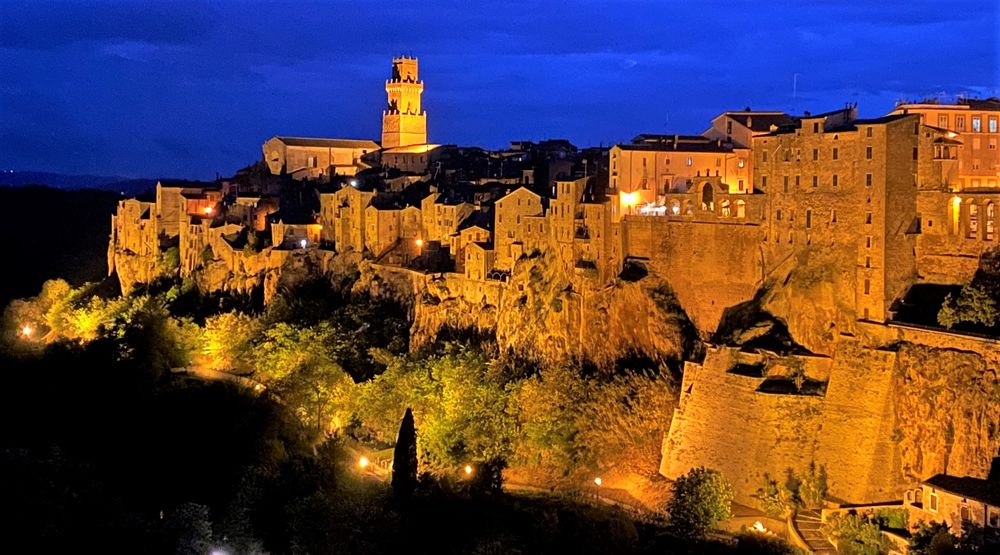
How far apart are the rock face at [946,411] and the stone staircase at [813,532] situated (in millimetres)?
3230

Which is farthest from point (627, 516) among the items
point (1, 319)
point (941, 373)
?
point (1, 319)

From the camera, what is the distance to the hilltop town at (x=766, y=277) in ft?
103

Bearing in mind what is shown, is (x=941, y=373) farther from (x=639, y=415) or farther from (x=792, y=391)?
(x=639, y=415)

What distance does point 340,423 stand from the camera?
4931 centimetres

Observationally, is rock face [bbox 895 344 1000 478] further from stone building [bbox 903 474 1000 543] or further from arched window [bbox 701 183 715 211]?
arched window [bbox 701 183 715 211]

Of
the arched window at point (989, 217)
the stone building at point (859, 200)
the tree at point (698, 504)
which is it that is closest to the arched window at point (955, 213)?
the arched window at point (989, 217)

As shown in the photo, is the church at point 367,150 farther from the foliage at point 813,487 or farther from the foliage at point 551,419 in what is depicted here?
the foliage at point 813,487

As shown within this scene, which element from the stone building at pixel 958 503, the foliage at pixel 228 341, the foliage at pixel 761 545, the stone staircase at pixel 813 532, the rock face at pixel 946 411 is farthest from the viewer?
the foliage at pixel 228 341

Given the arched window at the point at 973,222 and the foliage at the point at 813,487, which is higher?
the arched window at the point at 973,222

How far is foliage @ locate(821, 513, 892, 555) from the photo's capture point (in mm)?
29469

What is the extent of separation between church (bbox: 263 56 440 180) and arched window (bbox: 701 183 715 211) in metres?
37.5

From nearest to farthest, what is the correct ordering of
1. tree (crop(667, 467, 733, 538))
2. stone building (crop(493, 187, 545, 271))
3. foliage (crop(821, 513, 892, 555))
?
foliage (crop(821, 513, 892, 555)) → tree (crop(667, 467, 733, 538)) → stone building (crop(493, 187, 545, 271))

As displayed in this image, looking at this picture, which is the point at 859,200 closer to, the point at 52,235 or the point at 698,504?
the point at 698,504

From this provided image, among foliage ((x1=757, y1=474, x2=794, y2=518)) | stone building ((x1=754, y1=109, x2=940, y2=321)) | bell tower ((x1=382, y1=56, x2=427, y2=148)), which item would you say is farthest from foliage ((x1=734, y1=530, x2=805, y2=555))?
bell tower ((x1=382, y1=56, x2=427, y2=148))
